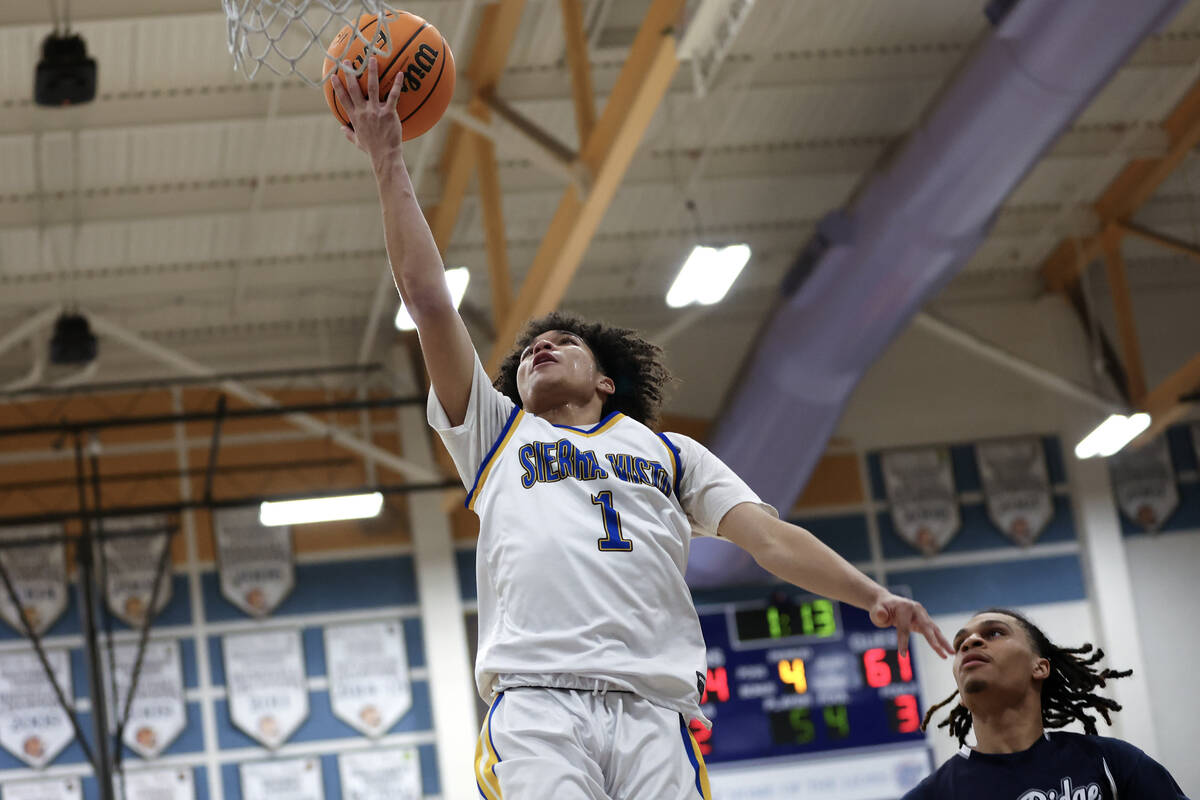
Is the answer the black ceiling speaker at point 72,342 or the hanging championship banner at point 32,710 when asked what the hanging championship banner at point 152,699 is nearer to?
the hanging championship banner at point 32,710

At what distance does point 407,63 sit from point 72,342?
9678mm

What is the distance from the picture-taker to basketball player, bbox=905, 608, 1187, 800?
4367 mm

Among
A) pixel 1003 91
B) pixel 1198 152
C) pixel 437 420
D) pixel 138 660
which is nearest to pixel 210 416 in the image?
pixel 138 660

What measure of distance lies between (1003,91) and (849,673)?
730 cm

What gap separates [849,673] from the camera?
595 inches

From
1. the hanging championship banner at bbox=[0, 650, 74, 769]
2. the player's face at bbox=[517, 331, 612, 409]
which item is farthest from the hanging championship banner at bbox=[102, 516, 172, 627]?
the player's face at bbox=[517, 331, 612, 409]

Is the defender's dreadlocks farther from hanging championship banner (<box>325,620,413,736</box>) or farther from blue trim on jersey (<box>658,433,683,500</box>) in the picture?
hanging championship banner (<box>325,620,413,736</box>)

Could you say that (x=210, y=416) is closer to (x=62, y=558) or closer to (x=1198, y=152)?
(x=62, y=558)

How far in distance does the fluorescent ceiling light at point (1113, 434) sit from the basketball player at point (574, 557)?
11190mm

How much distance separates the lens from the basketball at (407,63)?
3.87 meters

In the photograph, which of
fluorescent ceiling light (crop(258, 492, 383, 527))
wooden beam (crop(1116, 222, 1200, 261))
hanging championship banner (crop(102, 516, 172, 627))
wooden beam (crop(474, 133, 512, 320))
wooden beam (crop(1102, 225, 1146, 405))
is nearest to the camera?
wooden beam (crop(474, 133, 512, 320))

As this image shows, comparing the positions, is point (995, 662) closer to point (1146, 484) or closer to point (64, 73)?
point (64, 73)

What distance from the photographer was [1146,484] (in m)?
16.7

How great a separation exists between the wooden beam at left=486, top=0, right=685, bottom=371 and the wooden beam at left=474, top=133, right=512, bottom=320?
0.54 ft
